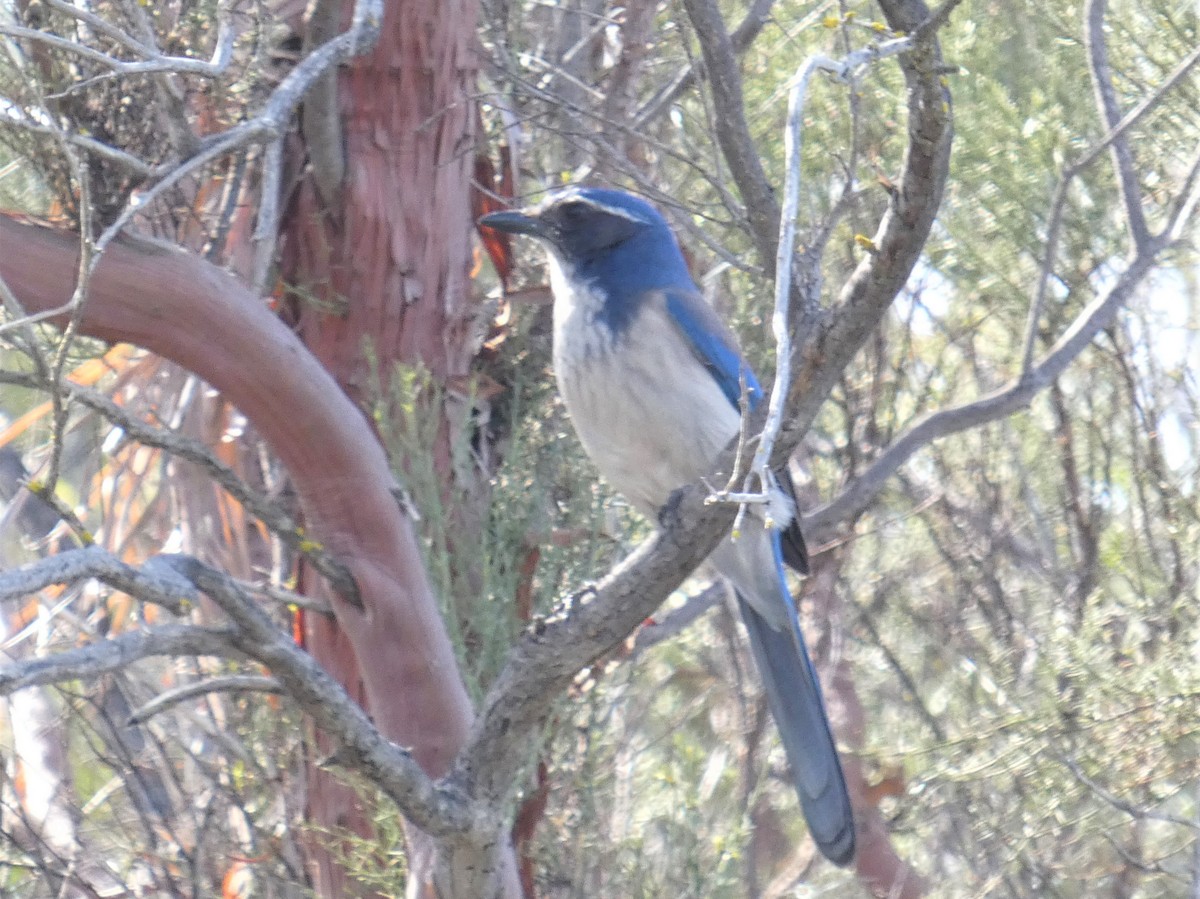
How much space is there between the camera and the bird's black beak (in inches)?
169

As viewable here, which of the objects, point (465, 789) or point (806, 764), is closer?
point (465, 789)

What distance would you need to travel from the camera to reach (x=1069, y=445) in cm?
559

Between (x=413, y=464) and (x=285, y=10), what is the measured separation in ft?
4.98

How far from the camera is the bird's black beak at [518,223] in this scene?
4.30 metres

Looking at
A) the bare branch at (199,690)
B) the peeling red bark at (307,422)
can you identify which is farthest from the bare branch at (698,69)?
the bare branch at (199,690)

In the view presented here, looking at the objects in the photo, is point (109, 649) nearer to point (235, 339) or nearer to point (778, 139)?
point (235, 339)

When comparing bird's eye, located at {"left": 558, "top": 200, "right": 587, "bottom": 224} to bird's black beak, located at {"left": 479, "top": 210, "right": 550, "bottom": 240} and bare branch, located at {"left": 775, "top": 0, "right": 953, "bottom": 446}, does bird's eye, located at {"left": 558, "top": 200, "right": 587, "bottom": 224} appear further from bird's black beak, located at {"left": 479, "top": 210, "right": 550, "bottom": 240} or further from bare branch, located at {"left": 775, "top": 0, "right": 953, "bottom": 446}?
bare branch, located at {"left": 775, "top": 0, "right": 953, "bottom": 446}

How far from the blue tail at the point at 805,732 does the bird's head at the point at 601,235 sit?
37.6 inches

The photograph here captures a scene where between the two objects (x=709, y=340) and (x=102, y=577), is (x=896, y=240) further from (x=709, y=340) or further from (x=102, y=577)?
(x=709, y=340)

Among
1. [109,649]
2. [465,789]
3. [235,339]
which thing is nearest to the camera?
[109,649]

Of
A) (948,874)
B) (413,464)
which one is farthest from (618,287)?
(948,874)

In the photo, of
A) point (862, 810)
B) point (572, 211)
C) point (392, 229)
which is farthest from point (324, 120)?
point (862, 810)

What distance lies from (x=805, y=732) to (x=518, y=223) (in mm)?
1596

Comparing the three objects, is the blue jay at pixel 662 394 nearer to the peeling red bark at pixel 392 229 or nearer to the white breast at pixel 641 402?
the white breast at pixel 641 402
